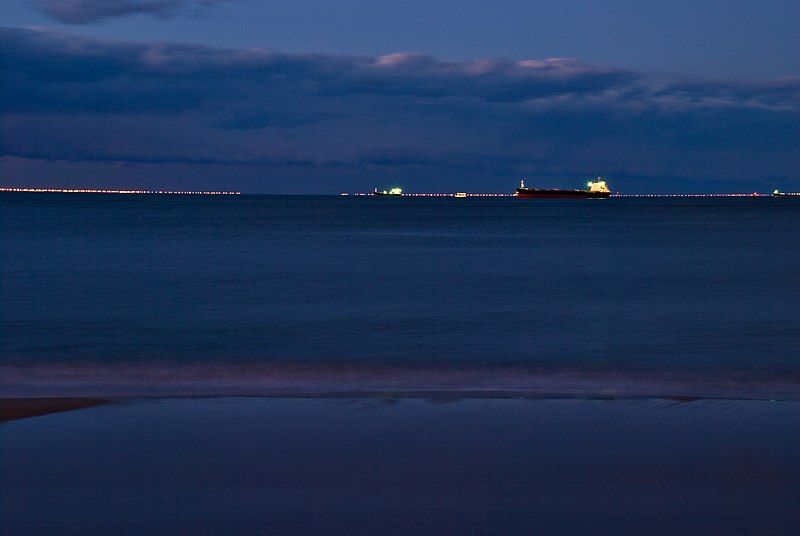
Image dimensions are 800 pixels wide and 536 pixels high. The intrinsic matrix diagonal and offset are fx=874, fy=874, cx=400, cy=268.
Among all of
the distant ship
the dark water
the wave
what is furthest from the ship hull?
the wave

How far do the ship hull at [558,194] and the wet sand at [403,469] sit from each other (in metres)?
175

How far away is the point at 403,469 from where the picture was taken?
694 cm

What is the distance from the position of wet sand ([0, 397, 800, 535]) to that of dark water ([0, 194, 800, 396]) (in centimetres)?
304

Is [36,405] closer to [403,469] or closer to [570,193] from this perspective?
[403,469]

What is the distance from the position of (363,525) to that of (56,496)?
227cm

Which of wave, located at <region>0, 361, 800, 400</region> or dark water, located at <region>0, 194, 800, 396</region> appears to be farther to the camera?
dark water, located at <region>0, 194, 800, 396</region>

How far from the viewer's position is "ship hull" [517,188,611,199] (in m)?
182

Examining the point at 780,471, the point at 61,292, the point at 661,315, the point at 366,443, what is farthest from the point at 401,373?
the point at 61,292

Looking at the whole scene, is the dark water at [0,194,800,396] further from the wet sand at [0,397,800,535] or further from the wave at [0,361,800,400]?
the wet sand at [0,397,800,535]

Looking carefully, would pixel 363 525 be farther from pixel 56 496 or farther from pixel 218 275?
pixel 218 275

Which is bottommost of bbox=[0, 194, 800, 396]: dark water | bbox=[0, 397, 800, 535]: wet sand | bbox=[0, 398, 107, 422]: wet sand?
bbox=[0, 194, 800, 396]: dark water

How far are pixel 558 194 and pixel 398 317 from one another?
6511 inches

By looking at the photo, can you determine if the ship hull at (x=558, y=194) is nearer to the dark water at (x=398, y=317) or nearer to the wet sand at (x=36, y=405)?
the dark water at (x=398, y=317)

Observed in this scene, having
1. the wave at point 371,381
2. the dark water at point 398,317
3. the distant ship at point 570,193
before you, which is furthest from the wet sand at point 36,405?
the distant ship at point 570,193
